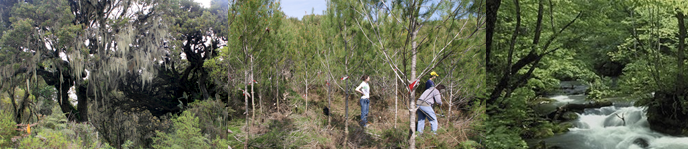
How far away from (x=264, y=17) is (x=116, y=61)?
3.48m

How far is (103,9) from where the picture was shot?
221cm

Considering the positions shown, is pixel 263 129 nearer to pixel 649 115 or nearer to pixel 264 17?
pixel 264 17

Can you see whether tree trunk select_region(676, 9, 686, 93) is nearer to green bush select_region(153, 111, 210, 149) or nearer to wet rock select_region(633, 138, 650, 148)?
wet rock select_region(633, 138, 650, 148)

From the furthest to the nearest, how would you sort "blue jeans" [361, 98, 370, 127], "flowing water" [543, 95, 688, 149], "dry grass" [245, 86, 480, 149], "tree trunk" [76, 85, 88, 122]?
"blue jeans" [361, 98, 370, 127] < "dry grass" [245, 86, 480, 149] < "tree trunk" [76, 85, 88, 122] < "flowing water" [543, 95, 688, 149]

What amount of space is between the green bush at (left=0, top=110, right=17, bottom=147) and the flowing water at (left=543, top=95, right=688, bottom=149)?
3.48 metres

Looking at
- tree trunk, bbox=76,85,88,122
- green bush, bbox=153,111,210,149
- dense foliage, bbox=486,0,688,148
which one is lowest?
green bush, bbox=153,111,210,149

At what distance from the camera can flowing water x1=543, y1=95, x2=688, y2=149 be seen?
75cm

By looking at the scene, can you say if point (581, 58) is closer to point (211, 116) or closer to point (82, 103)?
point (211, 116)

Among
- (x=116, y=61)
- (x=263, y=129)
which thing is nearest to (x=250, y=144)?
(x=263, y=129)

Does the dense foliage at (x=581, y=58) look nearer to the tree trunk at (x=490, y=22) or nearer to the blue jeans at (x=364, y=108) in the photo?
the tree trunk at (x=490, y=22)

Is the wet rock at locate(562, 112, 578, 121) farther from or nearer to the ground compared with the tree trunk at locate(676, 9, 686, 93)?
nearer to the ground

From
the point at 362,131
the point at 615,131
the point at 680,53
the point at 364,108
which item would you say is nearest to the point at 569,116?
the point at 615,131

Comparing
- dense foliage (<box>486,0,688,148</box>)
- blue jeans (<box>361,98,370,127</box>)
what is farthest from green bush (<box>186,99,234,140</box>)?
blue jeans (<box>361,98,370,127</box>)

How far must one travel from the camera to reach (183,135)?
254cm
